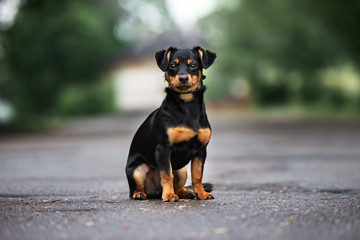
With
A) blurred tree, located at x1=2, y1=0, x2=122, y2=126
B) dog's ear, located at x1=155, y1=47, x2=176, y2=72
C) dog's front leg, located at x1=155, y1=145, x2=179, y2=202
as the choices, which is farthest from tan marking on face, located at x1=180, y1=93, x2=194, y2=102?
blurred tree, located at x1=2, y1=0, x2=122, y2=126

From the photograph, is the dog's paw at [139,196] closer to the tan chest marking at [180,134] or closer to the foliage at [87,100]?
the tan chest marking at [180,134]

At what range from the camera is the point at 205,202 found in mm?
5992

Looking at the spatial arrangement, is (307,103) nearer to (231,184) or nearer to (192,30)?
(192,30)

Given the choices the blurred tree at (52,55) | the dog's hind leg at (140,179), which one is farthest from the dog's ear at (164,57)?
the blurred tree at (52,55)

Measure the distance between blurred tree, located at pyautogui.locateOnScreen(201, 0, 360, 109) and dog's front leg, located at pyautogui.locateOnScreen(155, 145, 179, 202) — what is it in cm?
2400

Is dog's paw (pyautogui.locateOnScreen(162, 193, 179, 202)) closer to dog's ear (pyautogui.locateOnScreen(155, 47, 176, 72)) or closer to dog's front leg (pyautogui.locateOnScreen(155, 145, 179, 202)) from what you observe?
dog's front leg (pyautogui.locateOnScreen(155, 145, 179, 202))

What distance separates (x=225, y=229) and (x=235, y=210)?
2.93ft

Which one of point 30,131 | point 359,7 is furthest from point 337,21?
point 30,131

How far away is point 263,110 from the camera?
41.5 meters

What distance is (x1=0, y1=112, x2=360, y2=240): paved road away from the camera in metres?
4.57

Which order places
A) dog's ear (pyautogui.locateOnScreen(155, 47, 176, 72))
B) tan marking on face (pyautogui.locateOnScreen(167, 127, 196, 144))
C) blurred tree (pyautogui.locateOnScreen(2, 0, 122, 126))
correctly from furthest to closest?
blurred tree (pyautogui.locateOnScreen(2, 0, 122, 126)) → dog's ear (pyautogui.locateOnScreen(155, 47, 176, 72)) → tan marking on face (pyautogui.locateOnScreen(167, 127, 196, 144))

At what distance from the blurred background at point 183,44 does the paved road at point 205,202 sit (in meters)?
16.8

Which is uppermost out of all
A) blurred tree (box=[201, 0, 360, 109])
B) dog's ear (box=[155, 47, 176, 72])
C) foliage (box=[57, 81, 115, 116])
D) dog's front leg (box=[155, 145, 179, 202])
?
blurred tree (box=[201, 0, 360, 109])

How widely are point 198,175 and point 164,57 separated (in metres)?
1.35
